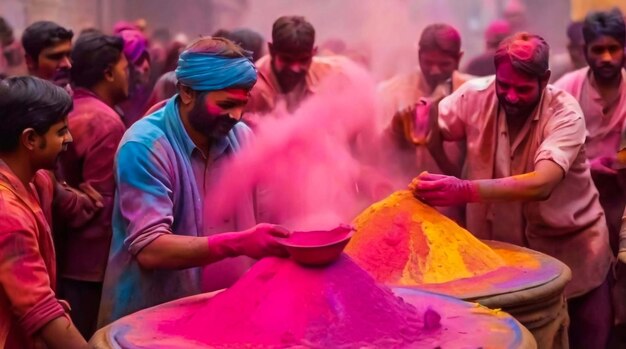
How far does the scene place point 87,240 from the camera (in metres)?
4.25

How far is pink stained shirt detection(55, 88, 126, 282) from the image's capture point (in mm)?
4188

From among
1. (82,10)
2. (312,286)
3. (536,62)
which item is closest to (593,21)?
(536,62)

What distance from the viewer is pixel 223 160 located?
3.50 metres

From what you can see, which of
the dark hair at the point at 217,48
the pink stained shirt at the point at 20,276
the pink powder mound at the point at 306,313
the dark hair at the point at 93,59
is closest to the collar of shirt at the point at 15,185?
the pink stained shirt at the point at 20,276

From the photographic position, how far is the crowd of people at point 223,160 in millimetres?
3086

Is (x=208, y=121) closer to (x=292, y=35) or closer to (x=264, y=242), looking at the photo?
(x=264, y=242)

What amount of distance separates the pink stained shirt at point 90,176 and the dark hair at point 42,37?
0.70 metres

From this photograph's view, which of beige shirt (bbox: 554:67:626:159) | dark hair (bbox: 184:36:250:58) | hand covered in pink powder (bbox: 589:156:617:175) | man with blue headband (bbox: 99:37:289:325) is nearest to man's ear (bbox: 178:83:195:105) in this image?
man with blue headband (bbox: 99:37:289:325)

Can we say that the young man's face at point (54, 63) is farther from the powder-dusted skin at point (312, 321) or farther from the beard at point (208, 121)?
the powder-dusted skin at point (312, 321)

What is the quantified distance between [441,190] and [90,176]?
149 centimetres

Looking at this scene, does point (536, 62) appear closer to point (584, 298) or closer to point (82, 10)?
point (584, 298)

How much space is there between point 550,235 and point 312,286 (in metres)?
1.95

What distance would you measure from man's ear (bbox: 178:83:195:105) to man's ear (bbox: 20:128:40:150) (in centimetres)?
52

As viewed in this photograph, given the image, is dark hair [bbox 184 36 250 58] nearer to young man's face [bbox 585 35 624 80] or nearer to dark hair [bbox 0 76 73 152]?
dark hair [bbox 0 76 73 152]
